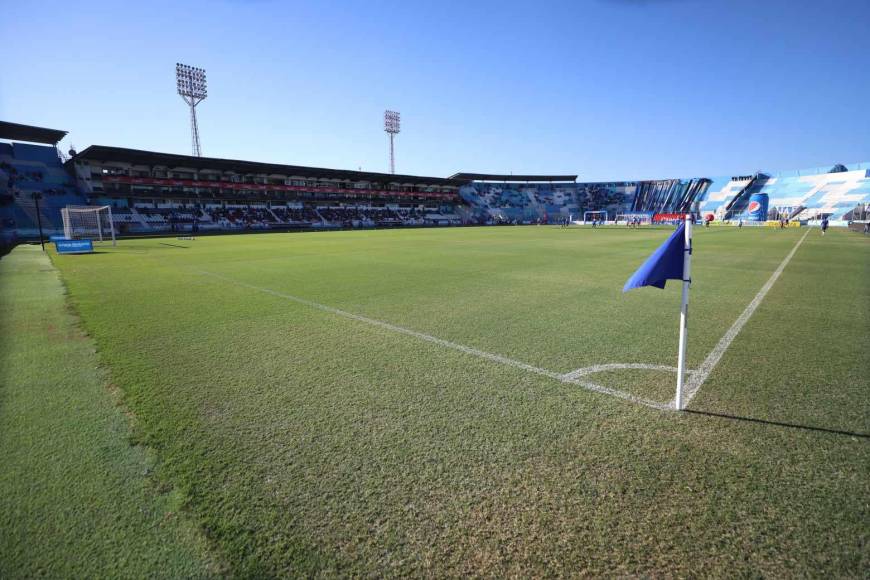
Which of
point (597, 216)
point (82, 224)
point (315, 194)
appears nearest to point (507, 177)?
point (597, 216)

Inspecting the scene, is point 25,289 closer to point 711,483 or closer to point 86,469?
point 86,469

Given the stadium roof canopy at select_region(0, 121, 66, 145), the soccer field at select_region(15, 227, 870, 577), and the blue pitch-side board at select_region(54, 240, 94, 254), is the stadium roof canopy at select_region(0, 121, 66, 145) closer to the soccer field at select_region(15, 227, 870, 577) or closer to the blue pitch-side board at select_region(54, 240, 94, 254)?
the blue pitch-side board at select_region(54, 240, 94, 254)

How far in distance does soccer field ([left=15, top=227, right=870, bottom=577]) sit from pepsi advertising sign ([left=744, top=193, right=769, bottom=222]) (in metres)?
64.7

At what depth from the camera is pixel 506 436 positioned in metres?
3.11

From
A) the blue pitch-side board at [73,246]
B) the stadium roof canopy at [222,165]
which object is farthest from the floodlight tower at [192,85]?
the blue pitch-side board at [73,246]

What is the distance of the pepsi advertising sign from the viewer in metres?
57.0

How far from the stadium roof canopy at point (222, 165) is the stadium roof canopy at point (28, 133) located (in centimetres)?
444

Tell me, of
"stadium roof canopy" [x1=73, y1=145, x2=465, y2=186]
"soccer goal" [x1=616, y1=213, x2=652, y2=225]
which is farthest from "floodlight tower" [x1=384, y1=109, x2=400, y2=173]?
"soccer goal" [x1=616, y1=213, x2=652, y2=225]

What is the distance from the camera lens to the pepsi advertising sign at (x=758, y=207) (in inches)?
2245

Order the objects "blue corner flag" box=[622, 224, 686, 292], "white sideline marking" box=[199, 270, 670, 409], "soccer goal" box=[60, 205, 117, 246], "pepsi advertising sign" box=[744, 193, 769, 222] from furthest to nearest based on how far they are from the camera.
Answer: "pepsi advertising sign" box=[744, 193, 769, 222], "soccer goal" box=[60, 205, 117, 246], "white sideline marking" box=[199, 270, 670, 409], "blue corner flag" box=[622, 224, 686, 292]

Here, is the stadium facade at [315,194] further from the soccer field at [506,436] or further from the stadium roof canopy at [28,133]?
the soccer field at [506,436]

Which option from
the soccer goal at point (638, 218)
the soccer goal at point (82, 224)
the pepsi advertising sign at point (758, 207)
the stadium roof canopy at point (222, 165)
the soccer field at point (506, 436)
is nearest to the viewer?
the soccer field at point (506, 436)

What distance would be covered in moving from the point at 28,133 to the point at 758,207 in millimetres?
→ 94256

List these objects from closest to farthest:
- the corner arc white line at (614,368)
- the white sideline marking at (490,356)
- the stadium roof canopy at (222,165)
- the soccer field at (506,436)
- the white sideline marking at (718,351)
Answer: the soccer field at (506,436) < the white sideline marking at (490,356) < the white sideline marking at (718,351) < the corner arc white line at (614,368) < the stadium roof canopy at (222,165)
